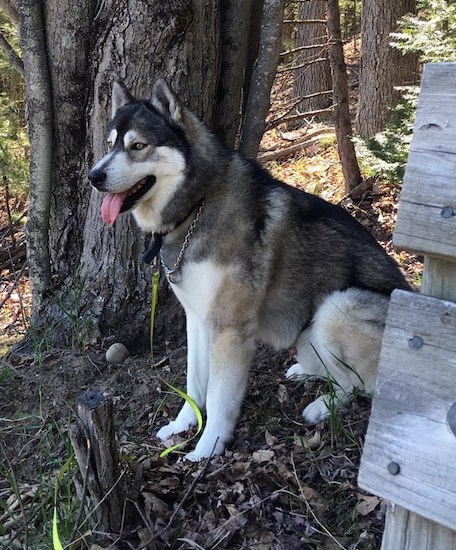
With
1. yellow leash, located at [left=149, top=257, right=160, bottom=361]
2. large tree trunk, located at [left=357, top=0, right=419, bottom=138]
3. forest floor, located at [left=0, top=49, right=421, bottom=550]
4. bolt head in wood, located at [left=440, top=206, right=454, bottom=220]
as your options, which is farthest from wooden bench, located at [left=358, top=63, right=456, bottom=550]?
large tree trunk, located at [left=357, top=0, right=419, bottom=138]

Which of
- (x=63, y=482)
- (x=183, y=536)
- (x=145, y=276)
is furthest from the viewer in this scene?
(x=145, y=276)

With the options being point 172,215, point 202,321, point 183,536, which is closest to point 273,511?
point 183,536

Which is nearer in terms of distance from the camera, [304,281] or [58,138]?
[304,281]

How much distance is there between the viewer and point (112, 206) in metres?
3.48

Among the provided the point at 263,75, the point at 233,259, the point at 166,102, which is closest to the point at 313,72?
the point at 263,75

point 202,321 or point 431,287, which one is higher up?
point 431,287

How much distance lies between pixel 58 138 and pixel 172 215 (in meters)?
1.55

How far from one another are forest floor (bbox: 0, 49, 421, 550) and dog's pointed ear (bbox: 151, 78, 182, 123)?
1647 mm

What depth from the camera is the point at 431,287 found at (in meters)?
1.72

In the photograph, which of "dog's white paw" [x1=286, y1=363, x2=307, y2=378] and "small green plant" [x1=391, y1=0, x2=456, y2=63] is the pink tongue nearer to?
"dog's white paw" [x1=286, y1=363, x2=307, y2=378]

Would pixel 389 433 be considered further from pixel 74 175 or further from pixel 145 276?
pixel 74 175

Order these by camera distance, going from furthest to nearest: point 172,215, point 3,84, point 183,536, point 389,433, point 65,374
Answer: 1. point 3,84
2. point 65,374
3. point 172,215
4. point 183,536
5. point 389,433

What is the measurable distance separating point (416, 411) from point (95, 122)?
3378 millimetres

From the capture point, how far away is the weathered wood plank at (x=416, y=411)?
5.24 ft
